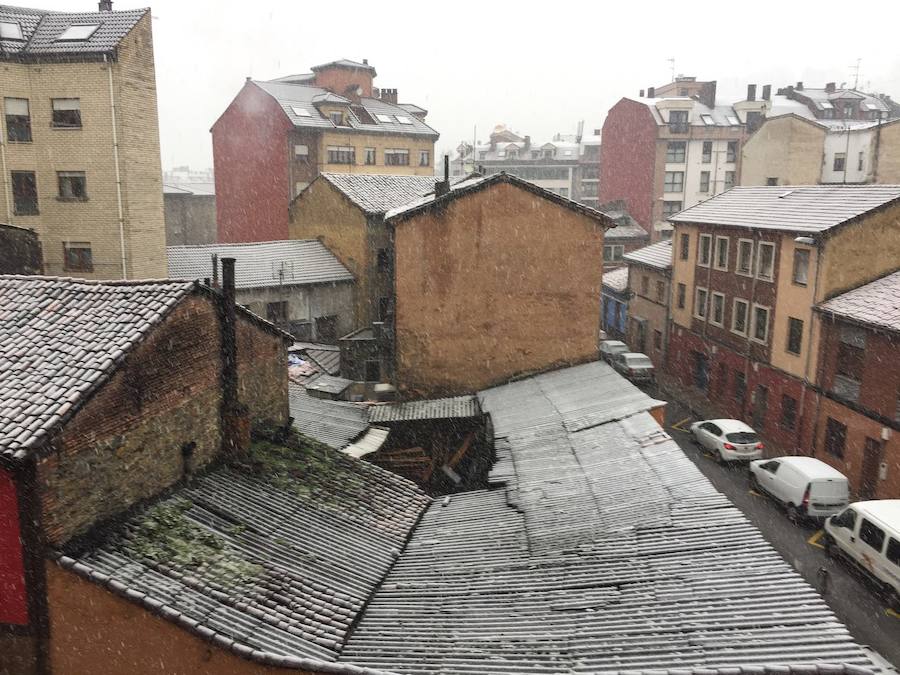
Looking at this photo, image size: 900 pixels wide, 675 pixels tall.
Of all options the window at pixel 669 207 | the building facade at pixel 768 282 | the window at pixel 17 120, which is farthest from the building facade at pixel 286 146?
the building facade at pixel 768 282

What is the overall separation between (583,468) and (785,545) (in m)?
8.43

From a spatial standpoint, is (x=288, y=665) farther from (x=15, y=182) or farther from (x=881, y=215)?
(x=15, y=182)

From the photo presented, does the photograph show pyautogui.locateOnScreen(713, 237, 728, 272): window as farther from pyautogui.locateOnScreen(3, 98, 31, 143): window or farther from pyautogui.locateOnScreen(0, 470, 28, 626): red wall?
pyautogui.locateOnScreen(3, 98, 31, 143): window

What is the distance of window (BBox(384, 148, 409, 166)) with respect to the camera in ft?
169

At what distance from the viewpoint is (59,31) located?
29.6m

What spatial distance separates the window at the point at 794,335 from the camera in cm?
2674

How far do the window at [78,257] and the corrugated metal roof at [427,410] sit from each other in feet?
50.9

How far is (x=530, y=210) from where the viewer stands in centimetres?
2292

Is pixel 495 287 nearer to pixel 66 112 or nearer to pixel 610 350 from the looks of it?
pixel 610 350

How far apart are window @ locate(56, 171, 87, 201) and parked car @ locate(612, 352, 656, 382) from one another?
24.3m

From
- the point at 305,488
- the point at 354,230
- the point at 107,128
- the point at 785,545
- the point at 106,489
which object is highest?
the point at 107,128

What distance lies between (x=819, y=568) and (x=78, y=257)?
2870cm

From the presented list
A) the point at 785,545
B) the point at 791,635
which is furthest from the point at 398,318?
the point at 791,635

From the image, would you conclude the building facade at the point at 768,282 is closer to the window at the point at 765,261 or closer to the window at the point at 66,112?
the window at the point at 765,261
